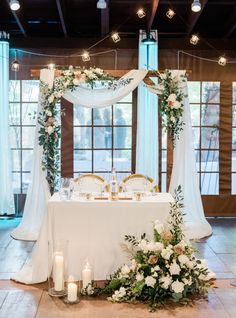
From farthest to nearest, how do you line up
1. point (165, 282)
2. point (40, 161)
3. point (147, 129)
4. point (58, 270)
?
point (147, 129) < point (40, 161) < point (58, 270) < point (165, 282)

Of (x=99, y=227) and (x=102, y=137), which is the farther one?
(x=102, y=137)

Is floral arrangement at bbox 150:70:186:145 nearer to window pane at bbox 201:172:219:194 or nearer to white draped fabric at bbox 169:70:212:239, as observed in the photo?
white draped fabric at bbox 169:70:212:239

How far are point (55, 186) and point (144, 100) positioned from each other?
201 cm

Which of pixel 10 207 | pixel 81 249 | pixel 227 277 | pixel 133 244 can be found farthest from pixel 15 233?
pixel 227 277

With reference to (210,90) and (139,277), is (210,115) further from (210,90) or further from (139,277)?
(139,277)

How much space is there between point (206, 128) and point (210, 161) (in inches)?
20.2

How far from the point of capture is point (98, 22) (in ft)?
24.0

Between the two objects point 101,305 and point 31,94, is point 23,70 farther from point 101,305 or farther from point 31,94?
point 101,305

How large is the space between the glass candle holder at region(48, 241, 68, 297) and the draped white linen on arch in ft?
6.01

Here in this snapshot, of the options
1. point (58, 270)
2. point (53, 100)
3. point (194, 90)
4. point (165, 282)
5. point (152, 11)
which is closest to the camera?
point (165, 282)

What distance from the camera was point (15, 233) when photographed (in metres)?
5.95

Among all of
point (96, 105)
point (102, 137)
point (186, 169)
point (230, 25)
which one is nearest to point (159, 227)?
point (186, 169)


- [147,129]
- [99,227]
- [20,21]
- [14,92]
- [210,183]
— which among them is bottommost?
[99,227]

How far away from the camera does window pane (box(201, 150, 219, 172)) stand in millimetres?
7430
